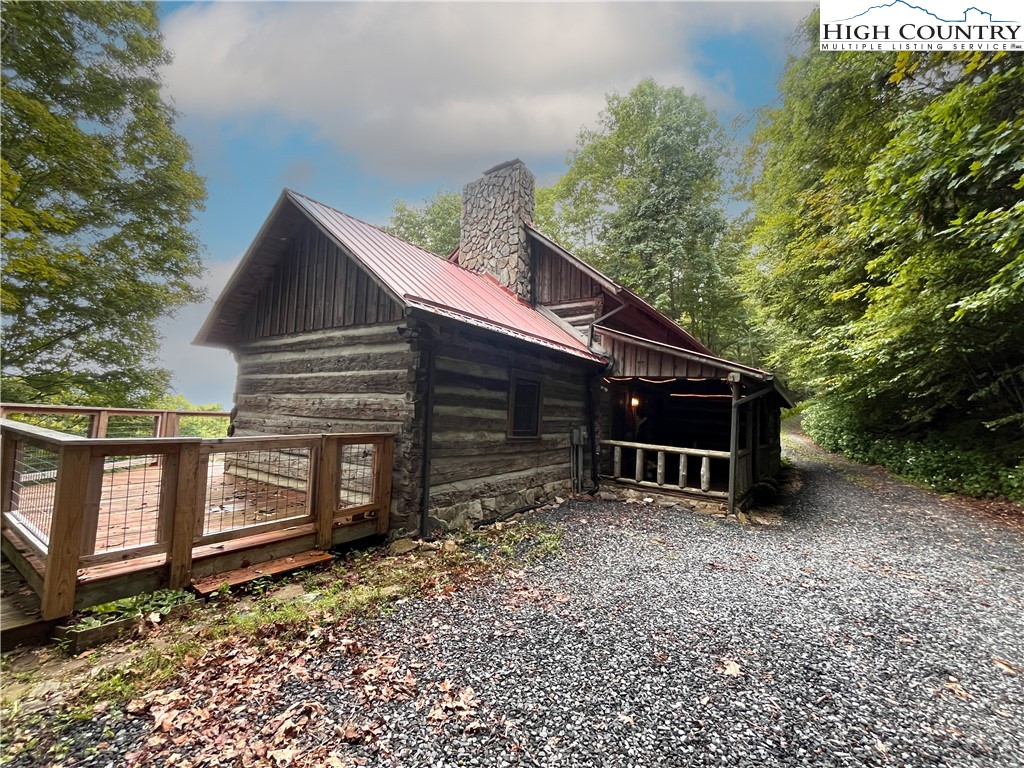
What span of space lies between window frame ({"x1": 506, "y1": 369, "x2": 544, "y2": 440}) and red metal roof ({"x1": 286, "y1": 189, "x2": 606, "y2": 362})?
0.82 meters

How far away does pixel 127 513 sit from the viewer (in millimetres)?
5461

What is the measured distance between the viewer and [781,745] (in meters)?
2.38

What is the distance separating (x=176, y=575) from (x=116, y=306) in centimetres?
1311

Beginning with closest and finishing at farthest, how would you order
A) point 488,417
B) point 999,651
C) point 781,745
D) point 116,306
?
point 781,745 < point 999,651 < point 488,417 < point 116,306

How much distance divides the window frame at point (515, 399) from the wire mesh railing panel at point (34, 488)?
570 centimetres

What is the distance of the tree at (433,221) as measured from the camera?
2545 cm

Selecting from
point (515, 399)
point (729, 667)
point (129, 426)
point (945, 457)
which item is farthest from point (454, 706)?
point (945, 457)

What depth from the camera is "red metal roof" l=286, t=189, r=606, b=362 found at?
232 inches

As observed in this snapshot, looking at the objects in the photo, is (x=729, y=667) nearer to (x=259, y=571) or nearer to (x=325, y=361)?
(x=259, y=571)

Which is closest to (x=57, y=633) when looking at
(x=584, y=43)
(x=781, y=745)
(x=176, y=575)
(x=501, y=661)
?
(x=176, y=575)

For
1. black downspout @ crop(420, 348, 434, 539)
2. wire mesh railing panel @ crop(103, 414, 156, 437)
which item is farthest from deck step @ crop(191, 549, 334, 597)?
wire mesh railing panel @ crop(103, 414, 156, 437)

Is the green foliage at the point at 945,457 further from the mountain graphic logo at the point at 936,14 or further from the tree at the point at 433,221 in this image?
the tree at the point at 433,221

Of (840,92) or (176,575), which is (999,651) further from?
(840,92)

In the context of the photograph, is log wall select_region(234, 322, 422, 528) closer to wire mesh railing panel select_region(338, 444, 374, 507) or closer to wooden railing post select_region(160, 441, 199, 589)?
wire mesh railing panel select_region(338, 444, 374, 507)
